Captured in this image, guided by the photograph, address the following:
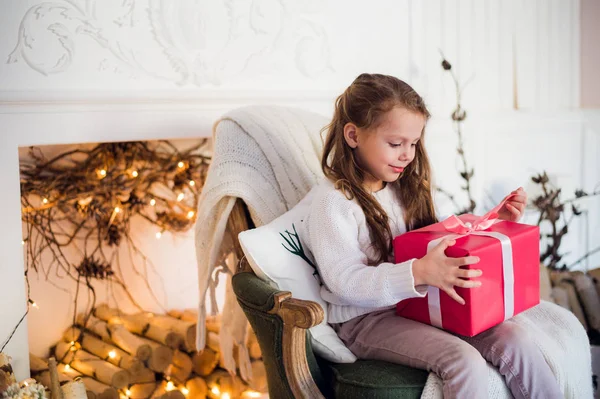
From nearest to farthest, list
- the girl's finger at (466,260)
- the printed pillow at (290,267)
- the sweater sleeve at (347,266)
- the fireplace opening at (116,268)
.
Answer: the girl's finger at (466,260)
the sweater sleeve at (347,266)
the printed pillow at (290,267)
the fireplace opening at (116,268)

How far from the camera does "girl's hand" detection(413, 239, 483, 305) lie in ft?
4.39

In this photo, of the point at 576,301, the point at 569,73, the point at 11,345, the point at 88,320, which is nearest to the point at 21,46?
the point at 11,345

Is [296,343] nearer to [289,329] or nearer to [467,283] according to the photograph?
[289,329]

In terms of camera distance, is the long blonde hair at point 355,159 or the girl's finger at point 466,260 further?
the long blonde hair at point 355,159

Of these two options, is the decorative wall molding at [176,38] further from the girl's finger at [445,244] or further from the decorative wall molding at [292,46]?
the girl's finger at [445,244]

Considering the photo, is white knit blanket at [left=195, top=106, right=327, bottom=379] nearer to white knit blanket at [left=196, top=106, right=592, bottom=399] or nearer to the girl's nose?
white knit blanket at [left=196, top=106, right=592, bottom=399]

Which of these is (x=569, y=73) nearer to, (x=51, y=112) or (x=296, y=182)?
(x=296, y=182)

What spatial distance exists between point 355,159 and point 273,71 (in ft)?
2.53

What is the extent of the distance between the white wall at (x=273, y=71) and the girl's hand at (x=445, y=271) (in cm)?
108

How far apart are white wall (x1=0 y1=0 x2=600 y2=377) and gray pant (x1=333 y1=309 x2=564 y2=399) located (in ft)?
3.38

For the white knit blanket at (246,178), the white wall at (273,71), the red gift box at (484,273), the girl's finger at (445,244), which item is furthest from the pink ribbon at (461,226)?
the white wall at (273,71)

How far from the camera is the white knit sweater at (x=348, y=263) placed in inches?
56.7

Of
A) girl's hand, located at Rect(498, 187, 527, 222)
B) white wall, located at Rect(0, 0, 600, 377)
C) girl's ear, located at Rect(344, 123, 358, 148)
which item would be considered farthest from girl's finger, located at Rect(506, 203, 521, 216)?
white wall, located at Rect(0, 0, 600, 377)

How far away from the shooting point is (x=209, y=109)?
2193mm
